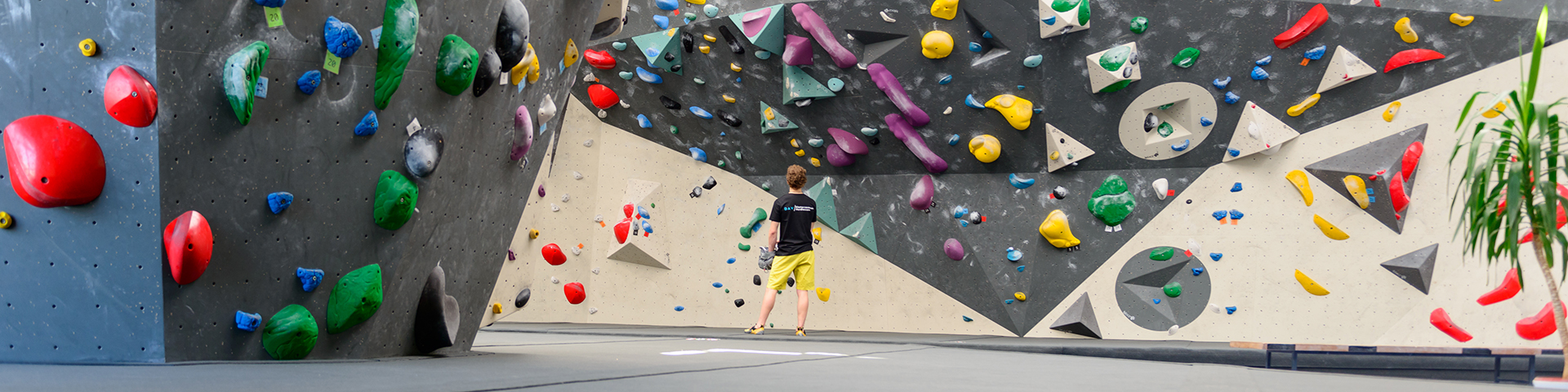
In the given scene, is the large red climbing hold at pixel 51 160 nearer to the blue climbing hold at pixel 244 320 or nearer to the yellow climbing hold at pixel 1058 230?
the blue climbing hold at pixel 244 320

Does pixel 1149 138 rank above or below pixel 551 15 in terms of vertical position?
below

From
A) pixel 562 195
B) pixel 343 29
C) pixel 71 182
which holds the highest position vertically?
pixel 343 29

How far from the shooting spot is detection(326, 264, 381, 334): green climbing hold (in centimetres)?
279

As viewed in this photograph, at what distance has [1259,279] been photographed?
5.63 m

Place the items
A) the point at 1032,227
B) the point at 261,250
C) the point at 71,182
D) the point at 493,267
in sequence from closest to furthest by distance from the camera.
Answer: the point at 71,182, the point at 261,250, the point at 493,267, the point at 1032,227

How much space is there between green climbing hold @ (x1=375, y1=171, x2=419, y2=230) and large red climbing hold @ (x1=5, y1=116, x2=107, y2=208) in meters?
0.70

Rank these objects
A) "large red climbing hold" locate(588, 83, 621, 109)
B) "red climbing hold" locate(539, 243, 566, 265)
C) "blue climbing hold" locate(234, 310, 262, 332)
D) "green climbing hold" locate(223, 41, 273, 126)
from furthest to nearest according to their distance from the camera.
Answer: "red climbing hold" locate(539, 243, 566, 265), "large red climbing hold" locate(588, 83, 621, 109), "blue climbing hold" locate(234, 310, 262, 332), "green climbing hold" locate(223, 41, 273, 126)

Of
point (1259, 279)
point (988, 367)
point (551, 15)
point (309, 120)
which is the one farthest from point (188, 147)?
point (1259, 279)

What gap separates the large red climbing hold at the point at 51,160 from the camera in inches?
88.9

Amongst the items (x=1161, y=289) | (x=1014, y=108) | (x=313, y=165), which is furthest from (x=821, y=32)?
(x=313, y=165)

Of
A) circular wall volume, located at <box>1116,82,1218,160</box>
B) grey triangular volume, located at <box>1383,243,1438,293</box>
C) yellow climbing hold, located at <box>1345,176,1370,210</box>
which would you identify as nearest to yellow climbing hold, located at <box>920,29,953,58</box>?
circular wall volume, located at <box>1116,82,1218,160</box>

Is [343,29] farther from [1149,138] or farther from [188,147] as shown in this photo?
[1149,138]

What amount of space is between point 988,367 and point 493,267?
6.39ft

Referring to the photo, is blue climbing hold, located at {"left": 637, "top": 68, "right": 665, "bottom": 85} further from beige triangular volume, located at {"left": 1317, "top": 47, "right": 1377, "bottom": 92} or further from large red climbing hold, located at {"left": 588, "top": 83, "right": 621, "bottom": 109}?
beige triangular volume, located at {"left": 1317, "top": 47, "right": 1377, "bottom": 92}
